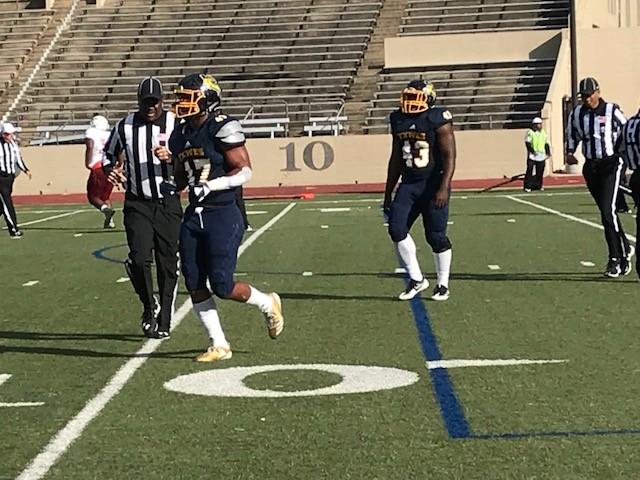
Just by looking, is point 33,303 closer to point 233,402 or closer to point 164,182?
point 164,182

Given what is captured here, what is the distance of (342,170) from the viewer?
31.2 metres

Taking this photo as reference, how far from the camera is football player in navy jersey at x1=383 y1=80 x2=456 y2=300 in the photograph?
8.91 m

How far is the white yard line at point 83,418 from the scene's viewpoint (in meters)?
4.70

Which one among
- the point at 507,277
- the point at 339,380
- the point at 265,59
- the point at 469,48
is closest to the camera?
the point at 339,380

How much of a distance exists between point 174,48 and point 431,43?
331 inches

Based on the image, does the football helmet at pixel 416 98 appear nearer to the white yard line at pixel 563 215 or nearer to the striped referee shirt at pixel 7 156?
the white yard line at pixel 563 215

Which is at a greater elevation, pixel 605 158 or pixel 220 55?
pixel 220 55

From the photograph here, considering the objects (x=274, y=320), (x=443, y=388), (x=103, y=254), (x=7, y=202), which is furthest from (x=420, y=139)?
(x=7, y=202)

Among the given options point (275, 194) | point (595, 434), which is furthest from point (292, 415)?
point (275, 194)

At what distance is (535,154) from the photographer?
25734mm

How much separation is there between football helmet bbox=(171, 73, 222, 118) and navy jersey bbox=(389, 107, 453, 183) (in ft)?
8.15

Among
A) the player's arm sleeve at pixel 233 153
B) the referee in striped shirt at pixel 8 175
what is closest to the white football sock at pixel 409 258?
the player's arm sleeve at pixel 233 153

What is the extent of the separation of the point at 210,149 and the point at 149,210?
1266 mm

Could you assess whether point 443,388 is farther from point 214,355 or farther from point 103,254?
point 103,254
